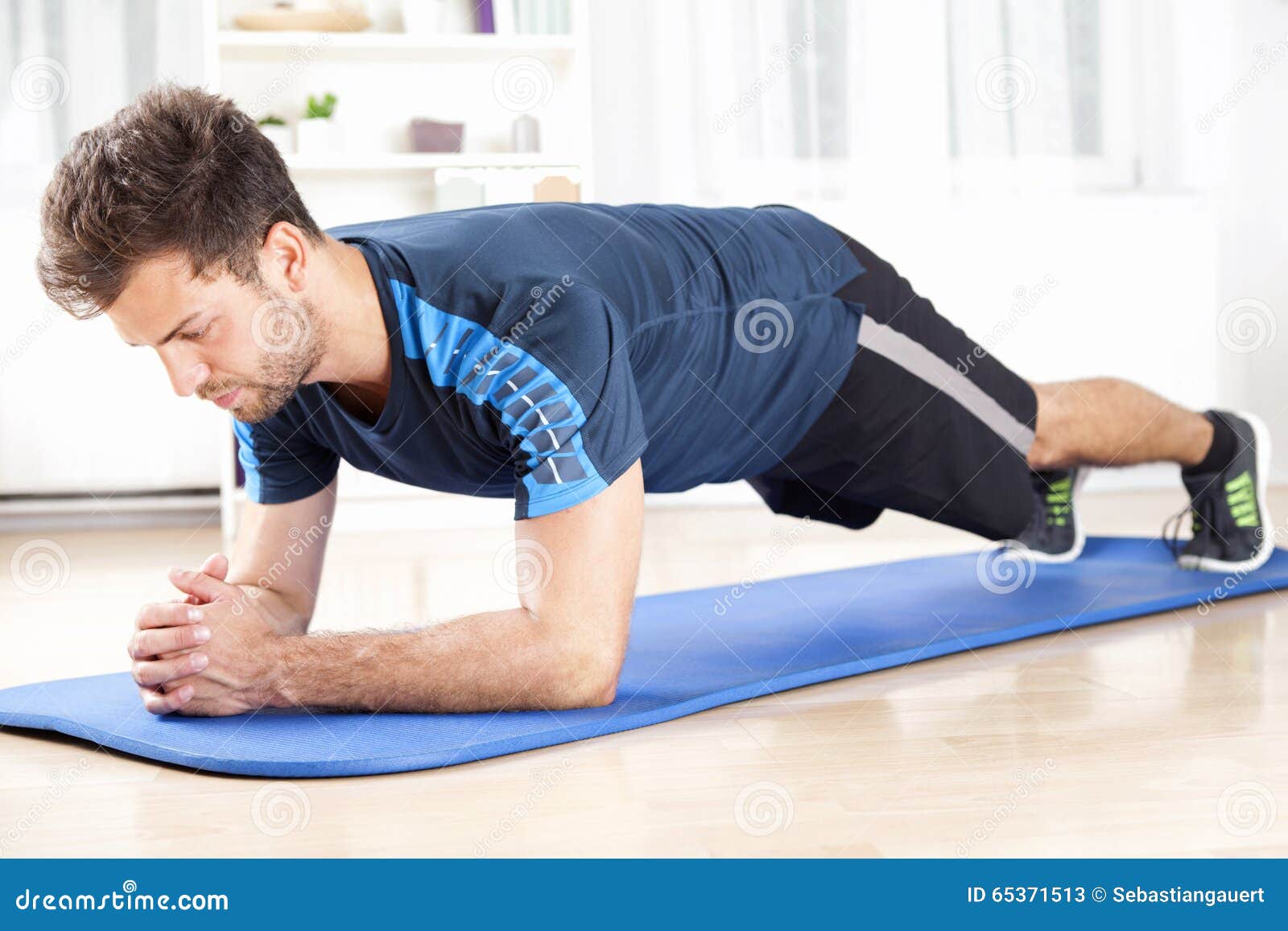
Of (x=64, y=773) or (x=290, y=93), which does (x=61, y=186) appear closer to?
(x=64, y=773)

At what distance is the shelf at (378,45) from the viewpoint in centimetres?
334

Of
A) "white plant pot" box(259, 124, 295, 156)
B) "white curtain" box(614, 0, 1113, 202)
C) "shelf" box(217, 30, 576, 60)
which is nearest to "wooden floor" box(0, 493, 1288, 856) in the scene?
"white plant pot" box(259, 124, 295, 156)

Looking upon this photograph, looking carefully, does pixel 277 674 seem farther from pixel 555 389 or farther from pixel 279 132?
pixel 279 132

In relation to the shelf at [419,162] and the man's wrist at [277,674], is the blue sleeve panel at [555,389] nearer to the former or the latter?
the man's wrist at [277,674]

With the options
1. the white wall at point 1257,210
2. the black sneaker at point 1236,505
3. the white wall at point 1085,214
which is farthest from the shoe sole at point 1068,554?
the white wall at point 1257,210

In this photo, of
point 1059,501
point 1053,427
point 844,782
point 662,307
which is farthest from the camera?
point 1059,501

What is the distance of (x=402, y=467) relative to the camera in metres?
1.46

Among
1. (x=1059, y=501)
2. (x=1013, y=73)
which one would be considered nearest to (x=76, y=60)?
(x=1013, y=73)

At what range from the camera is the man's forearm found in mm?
1232

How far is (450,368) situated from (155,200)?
308 millimetres

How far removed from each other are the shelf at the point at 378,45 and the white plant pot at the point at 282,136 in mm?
201

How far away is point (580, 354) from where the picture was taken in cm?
124

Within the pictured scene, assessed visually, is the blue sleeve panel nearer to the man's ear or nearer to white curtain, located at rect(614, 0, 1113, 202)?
the man's ear
